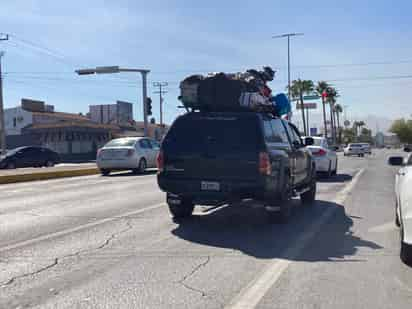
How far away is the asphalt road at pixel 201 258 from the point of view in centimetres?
495

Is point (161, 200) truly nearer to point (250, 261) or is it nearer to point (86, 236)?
point (86, 236)

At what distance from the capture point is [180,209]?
9.30 m

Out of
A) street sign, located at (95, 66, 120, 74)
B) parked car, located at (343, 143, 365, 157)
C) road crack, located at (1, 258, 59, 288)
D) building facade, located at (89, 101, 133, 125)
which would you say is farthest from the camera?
building facade, located at (89, 101, 133, 125)

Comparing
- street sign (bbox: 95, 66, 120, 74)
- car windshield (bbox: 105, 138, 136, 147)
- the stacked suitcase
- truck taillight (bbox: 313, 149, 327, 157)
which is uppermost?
street sign (bbox: 95, 66, 120, 74)

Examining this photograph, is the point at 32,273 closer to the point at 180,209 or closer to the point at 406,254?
the point at 180,209

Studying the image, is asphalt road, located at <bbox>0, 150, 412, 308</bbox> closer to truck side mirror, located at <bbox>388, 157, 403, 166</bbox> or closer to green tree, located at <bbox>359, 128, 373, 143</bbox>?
truck side mirror, located at <bbox>388, 157, 403, 166</bbox>

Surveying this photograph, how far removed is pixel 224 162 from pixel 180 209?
1.45 m

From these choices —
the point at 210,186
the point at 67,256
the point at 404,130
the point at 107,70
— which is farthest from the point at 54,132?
the point at 404,130

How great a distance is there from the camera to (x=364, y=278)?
559 cm

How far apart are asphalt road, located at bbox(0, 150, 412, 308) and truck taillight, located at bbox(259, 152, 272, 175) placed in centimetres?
97

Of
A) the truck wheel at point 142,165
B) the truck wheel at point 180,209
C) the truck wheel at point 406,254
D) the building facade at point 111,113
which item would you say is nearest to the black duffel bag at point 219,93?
the truck wheel at point 180,209

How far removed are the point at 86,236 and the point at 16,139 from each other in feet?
186

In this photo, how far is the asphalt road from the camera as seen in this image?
16.2 feet

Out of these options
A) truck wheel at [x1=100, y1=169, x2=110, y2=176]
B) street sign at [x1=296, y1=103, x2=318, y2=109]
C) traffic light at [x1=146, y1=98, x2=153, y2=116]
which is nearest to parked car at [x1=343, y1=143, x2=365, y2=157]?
street sign at [x1=296, y1=103, x2=318, y2=109]
